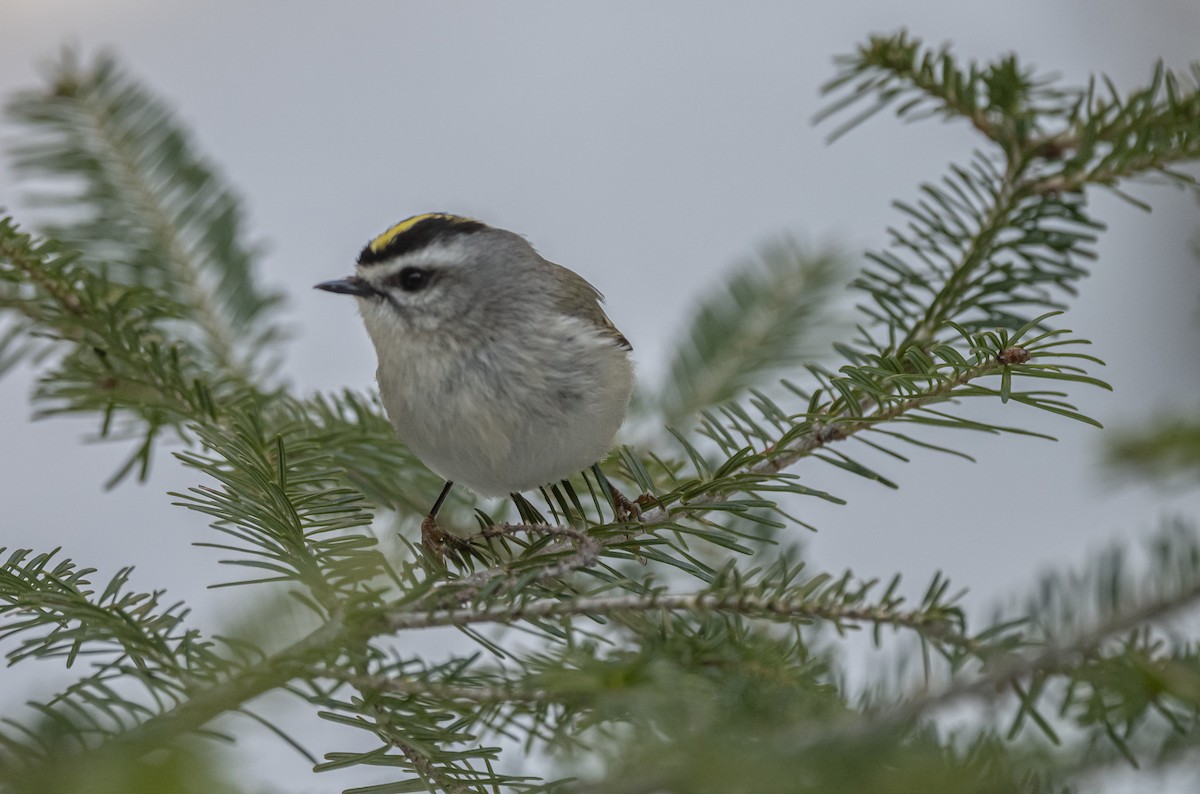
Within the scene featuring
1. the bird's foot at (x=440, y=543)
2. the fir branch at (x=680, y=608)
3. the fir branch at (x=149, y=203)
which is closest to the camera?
the fir branch at (x=680, y=608)

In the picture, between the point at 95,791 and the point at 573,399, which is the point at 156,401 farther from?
the point at 95,791

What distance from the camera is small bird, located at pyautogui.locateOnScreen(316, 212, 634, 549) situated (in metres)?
1.10

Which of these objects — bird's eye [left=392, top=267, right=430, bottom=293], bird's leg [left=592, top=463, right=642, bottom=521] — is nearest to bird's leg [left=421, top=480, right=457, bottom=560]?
bird's leg [left=592, top=463, right=642, bottom=521]

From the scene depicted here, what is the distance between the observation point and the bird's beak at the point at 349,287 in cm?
126

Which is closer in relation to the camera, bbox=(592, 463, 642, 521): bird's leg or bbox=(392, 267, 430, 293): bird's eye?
bbox=(592, 463, 642, 521): bird's leg

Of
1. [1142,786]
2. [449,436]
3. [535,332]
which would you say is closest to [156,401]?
[449,436]

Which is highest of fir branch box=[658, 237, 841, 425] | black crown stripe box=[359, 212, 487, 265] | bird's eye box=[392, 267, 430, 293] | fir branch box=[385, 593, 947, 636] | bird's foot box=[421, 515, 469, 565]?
black crown stripe box=[359, 212, 487, 265]

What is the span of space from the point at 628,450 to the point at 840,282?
1.81ft

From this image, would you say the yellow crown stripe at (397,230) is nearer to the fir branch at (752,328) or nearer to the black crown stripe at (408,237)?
the black crown stripe at (408,237)

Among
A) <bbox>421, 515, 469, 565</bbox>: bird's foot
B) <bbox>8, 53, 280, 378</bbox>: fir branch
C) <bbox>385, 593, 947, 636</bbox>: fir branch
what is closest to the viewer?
<bbox>385, 593, 947, 636</bbox>: fir branch

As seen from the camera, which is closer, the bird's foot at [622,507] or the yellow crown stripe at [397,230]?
the bird's foot at [622,507]

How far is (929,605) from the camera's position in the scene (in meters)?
0.70

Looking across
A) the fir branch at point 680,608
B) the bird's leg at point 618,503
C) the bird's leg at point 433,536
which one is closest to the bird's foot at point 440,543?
the bird's leg at point 433,536

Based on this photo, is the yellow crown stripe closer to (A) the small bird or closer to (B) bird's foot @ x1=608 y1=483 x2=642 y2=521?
(A) the small bird
